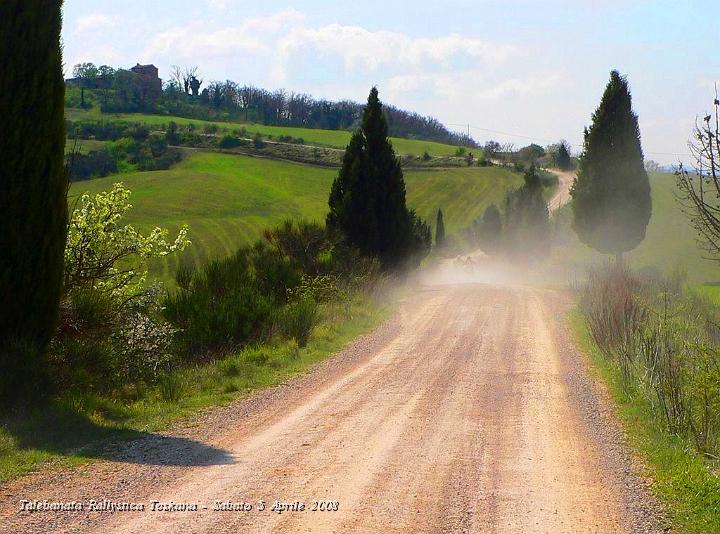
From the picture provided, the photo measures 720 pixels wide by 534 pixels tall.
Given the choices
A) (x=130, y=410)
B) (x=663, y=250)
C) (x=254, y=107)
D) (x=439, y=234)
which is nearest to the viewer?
(x=130, y=410)

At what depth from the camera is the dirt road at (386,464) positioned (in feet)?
19.1

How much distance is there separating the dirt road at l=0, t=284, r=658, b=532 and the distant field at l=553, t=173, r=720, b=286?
3473 centimetres

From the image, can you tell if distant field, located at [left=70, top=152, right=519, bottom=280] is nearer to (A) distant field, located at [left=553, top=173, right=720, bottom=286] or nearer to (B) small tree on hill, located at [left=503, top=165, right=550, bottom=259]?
(A) distant field, located at [left=553, top=173, right=720, bottom=286]

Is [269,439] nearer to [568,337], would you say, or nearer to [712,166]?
[712,166]

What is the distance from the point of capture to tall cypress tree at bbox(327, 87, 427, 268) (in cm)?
2923

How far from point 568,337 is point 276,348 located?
24.2ft

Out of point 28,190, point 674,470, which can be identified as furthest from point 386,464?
point 28,190

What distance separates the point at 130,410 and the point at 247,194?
80.7 m

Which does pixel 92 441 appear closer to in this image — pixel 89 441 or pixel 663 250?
pixel 89 441

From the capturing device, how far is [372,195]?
29297 mm

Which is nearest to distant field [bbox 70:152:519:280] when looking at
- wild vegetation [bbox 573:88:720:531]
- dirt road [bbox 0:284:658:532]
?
wild vegetation [bbox 573:88:720:531]

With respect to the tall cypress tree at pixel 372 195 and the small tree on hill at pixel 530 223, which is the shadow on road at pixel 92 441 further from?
the small tree on hill at pixel 530 223

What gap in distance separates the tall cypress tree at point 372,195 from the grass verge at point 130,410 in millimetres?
13006

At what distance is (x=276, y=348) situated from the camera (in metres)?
15.7
